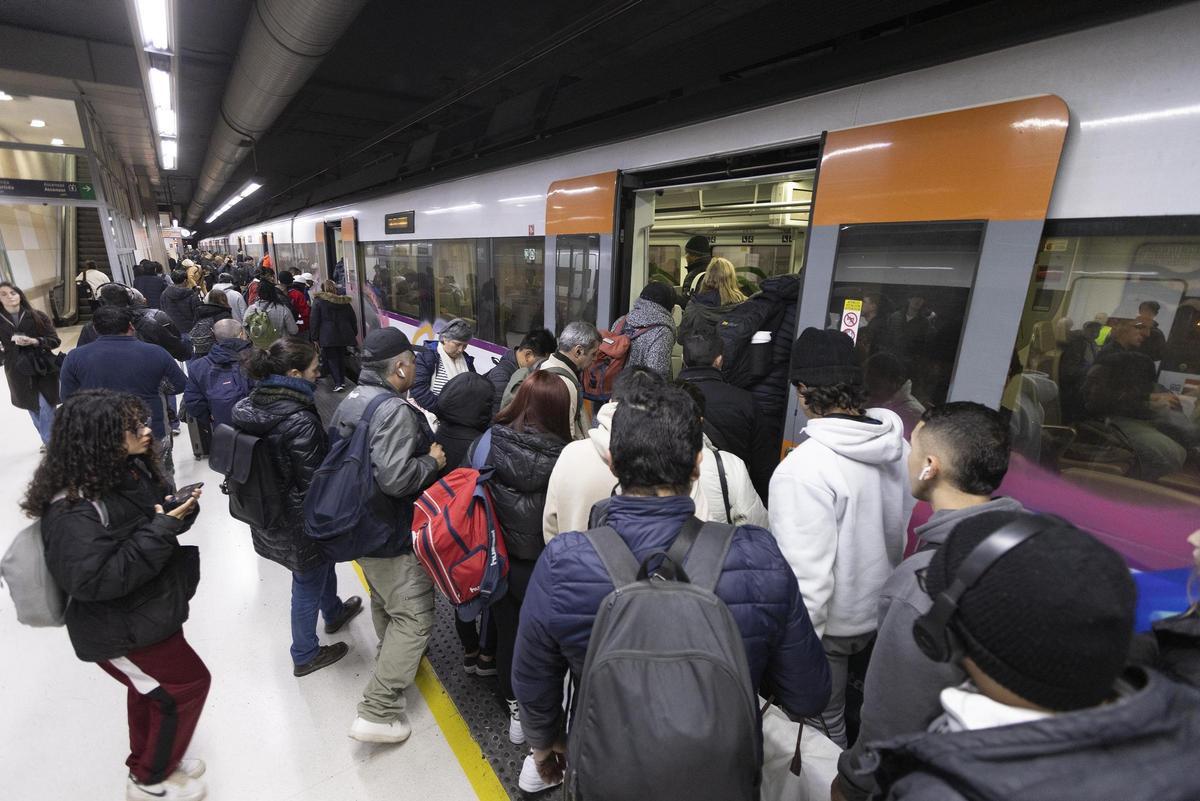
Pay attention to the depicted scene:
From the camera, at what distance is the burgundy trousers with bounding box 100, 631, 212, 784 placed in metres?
1.72

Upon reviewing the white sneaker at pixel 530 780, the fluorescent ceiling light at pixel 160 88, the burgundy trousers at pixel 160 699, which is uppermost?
the fluorescent ceiling light at pixel 160 88

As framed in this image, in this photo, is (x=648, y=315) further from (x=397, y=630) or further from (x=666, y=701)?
(x=666, y=701)

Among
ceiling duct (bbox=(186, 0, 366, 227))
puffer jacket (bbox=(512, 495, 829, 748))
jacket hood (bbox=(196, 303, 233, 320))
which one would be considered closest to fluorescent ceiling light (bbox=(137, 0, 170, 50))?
ceiling duct (bbox=(186, 0, 366, 227))

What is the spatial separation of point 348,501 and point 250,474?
472 mm

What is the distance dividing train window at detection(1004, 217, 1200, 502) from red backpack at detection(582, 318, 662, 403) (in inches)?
84.2

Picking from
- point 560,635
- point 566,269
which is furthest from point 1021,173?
point 566,269

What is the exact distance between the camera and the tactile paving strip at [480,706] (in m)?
2.10

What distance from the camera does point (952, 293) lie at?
6.98ft

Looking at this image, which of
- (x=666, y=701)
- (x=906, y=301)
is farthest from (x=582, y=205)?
(x=666, y=701)

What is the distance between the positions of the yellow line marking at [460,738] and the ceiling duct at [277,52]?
4111 mm

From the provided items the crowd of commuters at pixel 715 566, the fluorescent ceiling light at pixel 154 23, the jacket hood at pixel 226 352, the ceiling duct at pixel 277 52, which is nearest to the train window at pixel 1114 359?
the crowd of commuters at pixel 715 566

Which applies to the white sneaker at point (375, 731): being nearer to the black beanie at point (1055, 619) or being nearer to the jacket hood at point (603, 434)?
the jacket hood at point (603, 434)

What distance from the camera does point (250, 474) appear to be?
212cm

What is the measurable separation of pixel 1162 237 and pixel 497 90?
238 inches
